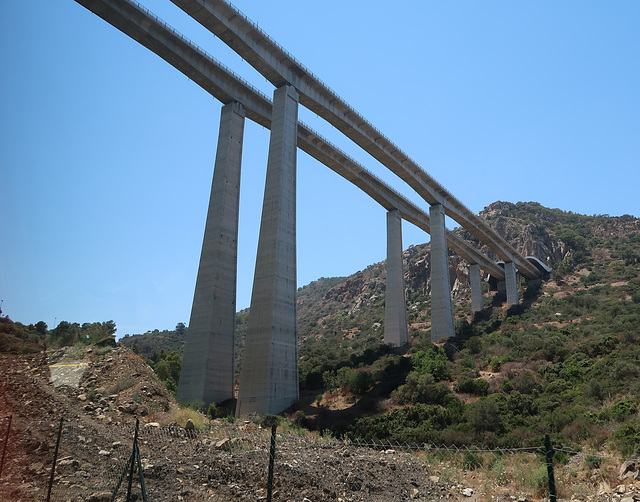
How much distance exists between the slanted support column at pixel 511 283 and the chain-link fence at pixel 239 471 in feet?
187

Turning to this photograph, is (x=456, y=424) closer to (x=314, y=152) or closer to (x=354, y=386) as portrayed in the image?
(x=354, y=386)

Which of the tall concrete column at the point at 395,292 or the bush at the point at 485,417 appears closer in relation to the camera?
the bush at the point at 485,417

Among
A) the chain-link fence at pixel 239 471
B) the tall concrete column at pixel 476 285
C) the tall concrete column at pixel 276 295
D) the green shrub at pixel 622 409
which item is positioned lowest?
the chain-link fence at pixel 239 471

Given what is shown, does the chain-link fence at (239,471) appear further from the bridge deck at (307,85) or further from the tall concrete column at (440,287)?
the tall concrete column at (440,287)

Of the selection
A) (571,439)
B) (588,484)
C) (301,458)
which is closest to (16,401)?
(301,458)

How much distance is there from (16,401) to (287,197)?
18387 mm

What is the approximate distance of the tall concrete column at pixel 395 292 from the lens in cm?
4569

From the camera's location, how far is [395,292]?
46.6 metres

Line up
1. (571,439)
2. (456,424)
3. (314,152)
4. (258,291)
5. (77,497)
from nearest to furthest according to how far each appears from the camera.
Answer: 1. (77,497)
2. (571,439)
3. (456,424)
4. (258,291)
5. (314,152)

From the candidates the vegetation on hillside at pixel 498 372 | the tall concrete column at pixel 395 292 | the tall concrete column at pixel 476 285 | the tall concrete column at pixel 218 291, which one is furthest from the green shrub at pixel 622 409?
the tall concrete column at pixel 476 285

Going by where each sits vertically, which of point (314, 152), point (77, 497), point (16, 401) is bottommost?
point (77, 497)

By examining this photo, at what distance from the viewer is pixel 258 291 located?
87.0 feet

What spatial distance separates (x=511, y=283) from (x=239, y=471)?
64.5 meters

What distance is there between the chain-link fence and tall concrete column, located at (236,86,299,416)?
11.5 metres
